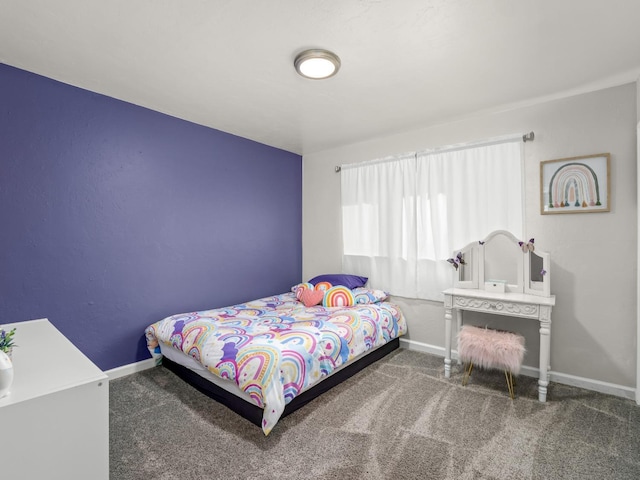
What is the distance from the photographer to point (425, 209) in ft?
11.1

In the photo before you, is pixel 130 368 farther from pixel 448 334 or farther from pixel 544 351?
pixel 544 351

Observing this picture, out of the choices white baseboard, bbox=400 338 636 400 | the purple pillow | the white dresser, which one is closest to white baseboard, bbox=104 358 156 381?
the white dresser

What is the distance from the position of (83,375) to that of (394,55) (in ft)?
7.76

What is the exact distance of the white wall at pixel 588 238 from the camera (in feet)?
7.93

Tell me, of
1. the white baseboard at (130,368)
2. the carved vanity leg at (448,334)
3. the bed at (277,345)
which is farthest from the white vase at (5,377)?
the carved vanity leg at (448,334)

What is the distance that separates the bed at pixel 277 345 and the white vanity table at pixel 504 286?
77 centimetres

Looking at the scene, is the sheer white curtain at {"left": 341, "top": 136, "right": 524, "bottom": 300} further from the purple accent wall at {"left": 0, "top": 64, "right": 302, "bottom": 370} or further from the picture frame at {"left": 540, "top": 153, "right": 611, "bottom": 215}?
the purple accent wall at {"left": 0, "top": 64, "right": 302, "bottom": 370}

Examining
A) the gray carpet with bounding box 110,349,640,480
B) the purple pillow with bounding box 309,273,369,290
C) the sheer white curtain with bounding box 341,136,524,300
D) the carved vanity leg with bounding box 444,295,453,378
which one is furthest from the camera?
the purple pillow with bounding box 309,273,369,290

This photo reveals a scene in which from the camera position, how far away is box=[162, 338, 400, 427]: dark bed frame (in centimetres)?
209

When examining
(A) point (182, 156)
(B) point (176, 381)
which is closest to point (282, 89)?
(A) point (182, 156)

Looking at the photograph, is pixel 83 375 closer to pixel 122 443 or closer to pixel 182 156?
pixel 122 443

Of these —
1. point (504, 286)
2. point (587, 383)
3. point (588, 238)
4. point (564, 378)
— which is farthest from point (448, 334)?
point (588, 238)

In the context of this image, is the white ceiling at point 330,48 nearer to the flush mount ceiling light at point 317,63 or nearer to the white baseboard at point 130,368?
the flush mount ceiling light at point 317,63

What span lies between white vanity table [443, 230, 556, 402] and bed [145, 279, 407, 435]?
0.77m
